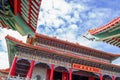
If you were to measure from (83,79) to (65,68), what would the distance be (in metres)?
4.32

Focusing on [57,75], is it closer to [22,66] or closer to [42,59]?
[42,59]

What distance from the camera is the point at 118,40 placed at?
263 inches

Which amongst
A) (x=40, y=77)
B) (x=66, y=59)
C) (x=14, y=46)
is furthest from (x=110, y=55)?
(x=14, y=46)

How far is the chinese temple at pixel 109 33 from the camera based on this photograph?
230 inches

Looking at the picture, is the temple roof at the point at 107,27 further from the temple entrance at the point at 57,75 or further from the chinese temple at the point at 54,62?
the temple entrance at the point at 57,75

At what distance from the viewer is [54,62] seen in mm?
24391

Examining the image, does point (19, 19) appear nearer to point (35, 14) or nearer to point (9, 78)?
point (35, 14)

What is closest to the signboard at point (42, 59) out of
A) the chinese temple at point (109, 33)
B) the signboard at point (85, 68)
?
the signboard at point (85, 68)

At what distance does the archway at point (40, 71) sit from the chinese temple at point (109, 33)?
18.1 m

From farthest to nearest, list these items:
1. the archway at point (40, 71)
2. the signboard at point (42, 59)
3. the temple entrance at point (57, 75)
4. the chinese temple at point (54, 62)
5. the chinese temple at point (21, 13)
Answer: the temple entrance at point (57, 75), the archway at point (40, 71), the signboard at point (42, 59), the chinese temple at point (54, 62), the chinese temple at point (21, 13)

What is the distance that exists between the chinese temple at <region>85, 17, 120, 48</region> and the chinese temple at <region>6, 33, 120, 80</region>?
15.6 meters

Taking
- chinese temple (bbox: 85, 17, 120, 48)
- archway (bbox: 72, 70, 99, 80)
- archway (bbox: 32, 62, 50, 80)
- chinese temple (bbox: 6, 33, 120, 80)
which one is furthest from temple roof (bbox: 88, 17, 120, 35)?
archway (bbox: 72, 70, 99, 80)

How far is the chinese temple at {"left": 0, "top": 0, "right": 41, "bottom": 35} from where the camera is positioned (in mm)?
5977

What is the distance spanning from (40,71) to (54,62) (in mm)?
2142
